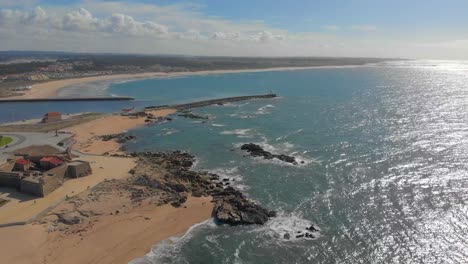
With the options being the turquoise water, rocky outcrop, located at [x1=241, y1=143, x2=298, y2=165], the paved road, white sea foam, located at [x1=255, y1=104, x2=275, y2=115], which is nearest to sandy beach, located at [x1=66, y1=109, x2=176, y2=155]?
the turquoise water

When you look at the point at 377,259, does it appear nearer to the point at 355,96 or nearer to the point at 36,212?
A: the point at 36,212

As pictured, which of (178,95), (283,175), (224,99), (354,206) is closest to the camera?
(354,206)

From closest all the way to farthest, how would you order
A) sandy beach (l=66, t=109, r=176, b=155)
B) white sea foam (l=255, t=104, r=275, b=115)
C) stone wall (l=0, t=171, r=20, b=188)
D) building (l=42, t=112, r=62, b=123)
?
1. stone wall (l=0, t=171, r=20, b=188)
2. sandy beach (l=66, t=109, r=176, b=155)
3. building (l=42, t=112, r=62, b=123)
4. white sea foam (l=255, t=104, r=275, b=115)

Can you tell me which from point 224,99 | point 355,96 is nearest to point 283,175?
point 224,99

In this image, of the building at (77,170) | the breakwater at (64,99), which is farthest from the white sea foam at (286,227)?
the breakwater at (64,99)

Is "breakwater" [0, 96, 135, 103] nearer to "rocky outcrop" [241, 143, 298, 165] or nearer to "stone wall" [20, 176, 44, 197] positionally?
"rocky outcrop" [241, 143, 298, 165]

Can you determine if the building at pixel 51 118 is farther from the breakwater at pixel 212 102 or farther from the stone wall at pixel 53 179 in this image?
the stone wall at pixel 53 179
